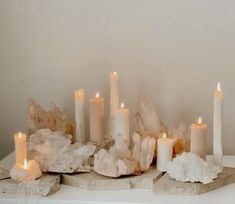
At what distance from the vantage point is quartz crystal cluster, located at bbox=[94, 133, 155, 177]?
1183 millimetres

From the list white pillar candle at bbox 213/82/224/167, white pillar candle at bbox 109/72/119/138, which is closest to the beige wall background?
white pillar candle at bbox 109/72/119/138

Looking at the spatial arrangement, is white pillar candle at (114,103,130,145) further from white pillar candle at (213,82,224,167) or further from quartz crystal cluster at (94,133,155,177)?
white pillar candle at (213,82,224,167)

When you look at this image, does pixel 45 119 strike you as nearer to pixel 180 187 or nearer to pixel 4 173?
pixel 4 173

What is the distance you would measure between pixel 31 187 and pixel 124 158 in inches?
9.1

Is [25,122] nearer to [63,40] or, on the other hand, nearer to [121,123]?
[63,40]

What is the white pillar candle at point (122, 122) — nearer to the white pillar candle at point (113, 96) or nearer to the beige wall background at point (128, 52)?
the white pillar candle at point (113, 96)

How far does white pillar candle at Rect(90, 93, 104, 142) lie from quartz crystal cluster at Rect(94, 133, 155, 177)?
0.13m

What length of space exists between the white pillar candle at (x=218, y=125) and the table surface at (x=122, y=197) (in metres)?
0.08

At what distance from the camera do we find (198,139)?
1229 millimetres

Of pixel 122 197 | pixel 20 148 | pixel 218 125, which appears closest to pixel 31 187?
pixel 20 148

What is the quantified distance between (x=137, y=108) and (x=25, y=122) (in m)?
0.36

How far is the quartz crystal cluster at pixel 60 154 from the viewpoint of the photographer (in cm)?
124

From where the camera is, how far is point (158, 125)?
1.32 meters

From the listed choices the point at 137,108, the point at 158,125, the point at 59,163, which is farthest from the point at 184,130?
the point at 59,163
